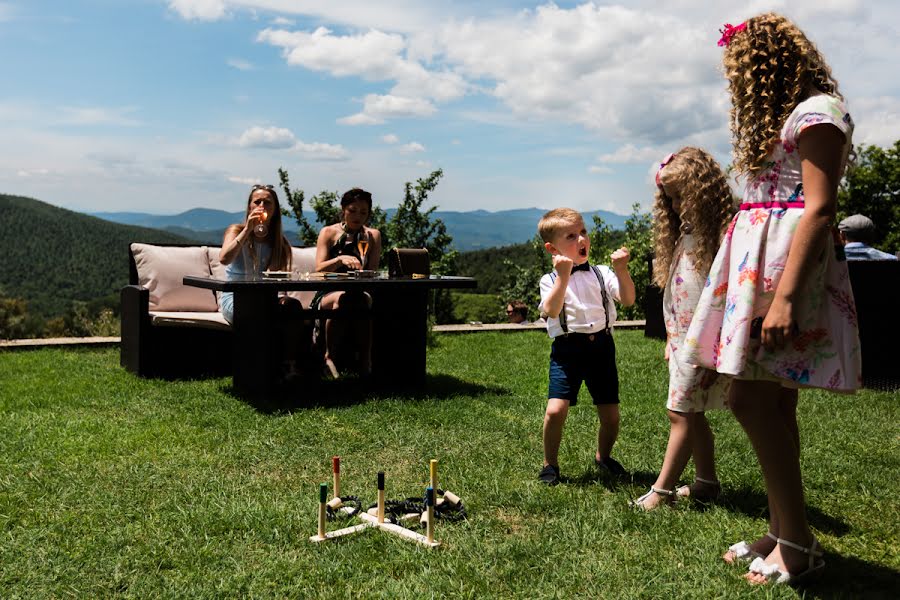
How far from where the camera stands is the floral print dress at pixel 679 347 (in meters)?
3.22

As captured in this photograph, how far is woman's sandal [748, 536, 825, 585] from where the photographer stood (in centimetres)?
258

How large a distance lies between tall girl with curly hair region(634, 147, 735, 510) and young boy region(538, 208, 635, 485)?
0.28 meters

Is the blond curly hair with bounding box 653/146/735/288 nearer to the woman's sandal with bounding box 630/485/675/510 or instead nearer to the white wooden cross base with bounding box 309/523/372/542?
the woman's sandal with bounding box 630/485/675/510

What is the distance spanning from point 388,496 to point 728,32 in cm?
229

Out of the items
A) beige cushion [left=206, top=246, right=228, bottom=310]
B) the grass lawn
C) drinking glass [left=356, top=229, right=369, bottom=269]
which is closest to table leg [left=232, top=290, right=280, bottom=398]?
the grass lawn

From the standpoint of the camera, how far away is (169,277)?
6.91 metres

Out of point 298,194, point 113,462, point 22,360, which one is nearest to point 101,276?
point 298,194

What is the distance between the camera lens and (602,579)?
8.68 ft

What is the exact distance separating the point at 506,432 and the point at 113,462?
212cm

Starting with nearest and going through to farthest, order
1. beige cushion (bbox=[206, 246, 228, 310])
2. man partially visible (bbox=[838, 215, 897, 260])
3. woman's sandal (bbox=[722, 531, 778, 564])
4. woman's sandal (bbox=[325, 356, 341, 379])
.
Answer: woman's sandal (bbox=[722, 531, 778, 564]), woman's sandal (bbox=[325, 356, 341, 379]), man partially visible (bbox=[838, 215, 897, 260]), beige cushion (bbox=[206, 246, 228, 310])

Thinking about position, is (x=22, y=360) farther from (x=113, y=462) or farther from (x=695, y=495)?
(x=695, y=495)

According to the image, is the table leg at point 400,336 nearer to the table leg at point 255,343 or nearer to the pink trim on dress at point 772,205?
the table leg at point 255,343

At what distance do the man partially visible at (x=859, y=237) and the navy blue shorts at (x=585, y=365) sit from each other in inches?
171

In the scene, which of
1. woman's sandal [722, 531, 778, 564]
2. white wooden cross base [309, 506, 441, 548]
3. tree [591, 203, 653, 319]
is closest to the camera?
woman's sandal [722, 531, 778, 564]
